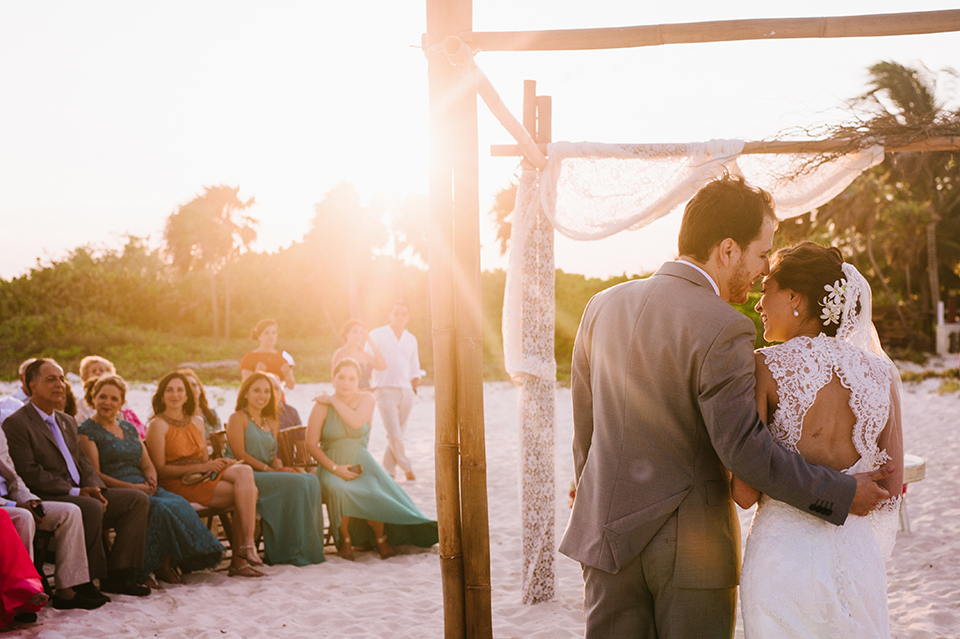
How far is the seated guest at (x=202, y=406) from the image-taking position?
19.2 ft

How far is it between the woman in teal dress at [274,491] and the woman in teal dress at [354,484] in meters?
0.20

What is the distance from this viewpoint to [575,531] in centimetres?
217

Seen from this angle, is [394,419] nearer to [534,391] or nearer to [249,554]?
[249,554]

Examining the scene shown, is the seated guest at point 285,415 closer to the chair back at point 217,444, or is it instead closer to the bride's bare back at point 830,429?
the chair back at point 217,444

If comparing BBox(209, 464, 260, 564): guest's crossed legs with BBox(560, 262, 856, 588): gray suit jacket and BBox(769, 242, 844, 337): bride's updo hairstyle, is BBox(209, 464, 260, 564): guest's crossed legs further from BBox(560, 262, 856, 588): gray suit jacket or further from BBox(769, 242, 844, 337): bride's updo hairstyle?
BBox(769, 242, 844, 337): bride's updo hairstyle

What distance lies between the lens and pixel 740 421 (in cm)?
185

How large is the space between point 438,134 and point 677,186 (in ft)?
7.14

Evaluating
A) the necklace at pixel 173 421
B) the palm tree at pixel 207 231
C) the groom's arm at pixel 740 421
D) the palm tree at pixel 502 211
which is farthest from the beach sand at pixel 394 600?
the palm tree at pixel 207 231

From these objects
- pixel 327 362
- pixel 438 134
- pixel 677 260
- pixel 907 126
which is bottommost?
pixel 327 362

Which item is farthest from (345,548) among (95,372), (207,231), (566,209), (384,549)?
(207,231)

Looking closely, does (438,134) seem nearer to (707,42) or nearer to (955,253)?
(707,42)

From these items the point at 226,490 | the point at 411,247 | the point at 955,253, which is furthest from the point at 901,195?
the point at 226,490

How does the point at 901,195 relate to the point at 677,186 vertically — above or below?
above

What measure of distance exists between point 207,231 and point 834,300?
33.6m
